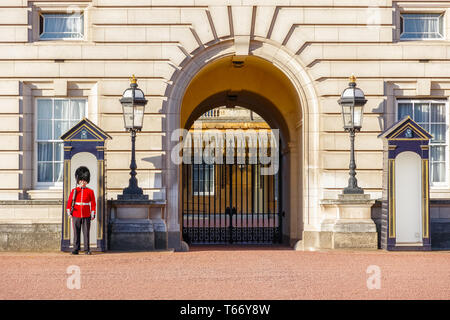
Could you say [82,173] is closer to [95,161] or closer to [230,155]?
[95,161]

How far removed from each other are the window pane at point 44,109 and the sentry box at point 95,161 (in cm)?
185

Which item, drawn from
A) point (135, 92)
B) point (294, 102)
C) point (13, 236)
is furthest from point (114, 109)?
point (294, 102)

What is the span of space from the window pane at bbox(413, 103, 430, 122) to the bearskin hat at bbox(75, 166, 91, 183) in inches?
262

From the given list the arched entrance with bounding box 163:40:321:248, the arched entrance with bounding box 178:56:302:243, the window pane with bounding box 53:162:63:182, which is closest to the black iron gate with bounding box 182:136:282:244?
the arched entrance with bounding box 178:56:302:243

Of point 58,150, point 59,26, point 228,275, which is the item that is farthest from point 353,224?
point 59,26

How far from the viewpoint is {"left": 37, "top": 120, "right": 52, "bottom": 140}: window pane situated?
1439cm

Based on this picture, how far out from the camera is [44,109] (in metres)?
14.4

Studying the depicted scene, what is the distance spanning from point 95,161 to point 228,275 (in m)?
4.02

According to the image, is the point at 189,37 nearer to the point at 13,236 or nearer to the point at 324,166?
the point at 324,166

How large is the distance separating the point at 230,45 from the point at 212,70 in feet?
7.18

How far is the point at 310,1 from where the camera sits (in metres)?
14.2

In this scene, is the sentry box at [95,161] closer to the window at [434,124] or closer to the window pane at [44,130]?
the window pane at [44,130]

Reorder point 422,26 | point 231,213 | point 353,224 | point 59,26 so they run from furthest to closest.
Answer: point 231,213 → point 422,26 → point 59,26 → point 353,224

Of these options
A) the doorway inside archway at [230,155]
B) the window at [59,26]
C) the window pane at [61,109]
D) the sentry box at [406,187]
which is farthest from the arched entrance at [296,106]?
the doorway inside archway at [230,155]
